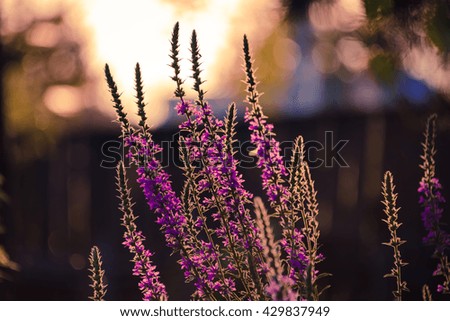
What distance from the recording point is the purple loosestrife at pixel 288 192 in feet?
7.50

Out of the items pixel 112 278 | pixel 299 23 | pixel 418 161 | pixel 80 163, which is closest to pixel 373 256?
pixel 418 161

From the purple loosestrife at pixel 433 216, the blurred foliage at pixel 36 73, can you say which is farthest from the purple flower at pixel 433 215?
the blurred foliage at pixel 36 73

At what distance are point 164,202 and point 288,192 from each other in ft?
1.56

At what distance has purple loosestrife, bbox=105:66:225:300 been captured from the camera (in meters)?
2.33

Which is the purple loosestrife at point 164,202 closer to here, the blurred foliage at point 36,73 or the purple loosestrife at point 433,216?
the purple loosestrife at point 433,216

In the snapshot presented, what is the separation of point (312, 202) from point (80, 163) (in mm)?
13813

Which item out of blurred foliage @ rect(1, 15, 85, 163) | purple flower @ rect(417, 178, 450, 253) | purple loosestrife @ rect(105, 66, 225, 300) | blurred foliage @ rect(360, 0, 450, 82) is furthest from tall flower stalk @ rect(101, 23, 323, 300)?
blurred foliage @ rect(1, 15, 85, 163)

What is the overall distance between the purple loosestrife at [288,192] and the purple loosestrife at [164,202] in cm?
29

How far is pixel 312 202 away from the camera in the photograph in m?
2.48

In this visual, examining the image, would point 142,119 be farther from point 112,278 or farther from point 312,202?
point 112,278

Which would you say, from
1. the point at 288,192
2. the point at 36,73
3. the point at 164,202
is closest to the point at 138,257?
the point at 164,202

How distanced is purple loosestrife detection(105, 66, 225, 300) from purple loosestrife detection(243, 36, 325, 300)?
292 mm

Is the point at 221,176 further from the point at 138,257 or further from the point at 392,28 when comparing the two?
the point at 392,28

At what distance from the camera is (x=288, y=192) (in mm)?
2350
